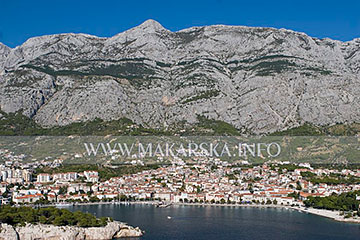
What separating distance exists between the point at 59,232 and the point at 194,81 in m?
64.4

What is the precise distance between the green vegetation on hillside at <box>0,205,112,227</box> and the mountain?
48294mm

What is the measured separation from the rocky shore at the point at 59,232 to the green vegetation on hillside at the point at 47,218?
24.3 inches

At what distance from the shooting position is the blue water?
121 ft

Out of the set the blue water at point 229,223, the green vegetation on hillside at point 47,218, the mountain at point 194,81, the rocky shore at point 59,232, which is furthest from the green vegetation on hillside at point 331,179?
the green vegetation on hillside at point 47,218

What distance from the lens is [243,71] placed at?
9831 cm

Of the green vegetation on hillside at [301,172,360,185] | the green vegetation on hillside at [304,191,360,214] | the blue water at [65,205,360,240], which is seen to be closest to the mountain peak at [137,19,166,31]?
the green vegetation on hillside at [301,172,360,185]

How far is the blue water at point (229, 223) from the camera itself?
36938 mm

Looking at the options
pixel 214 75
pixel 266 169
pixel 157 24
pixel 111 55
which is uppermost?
pixel 157 24

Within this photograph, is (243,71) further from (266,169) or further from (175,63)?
(266,169)

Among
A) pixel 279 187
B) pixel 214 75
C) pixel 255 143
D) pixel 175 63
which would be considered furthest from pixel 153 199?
pixel 175 63

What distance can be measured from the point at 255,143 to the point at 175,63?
109ft

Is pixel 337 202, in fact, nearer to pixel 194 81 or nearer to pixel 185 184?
pixel 185 184

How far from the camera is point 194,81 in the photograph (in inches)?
3728

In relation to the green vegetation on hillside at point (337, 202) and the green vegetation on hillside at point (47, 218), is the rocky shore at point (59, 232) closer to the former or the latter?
the green vegetation on hillside at point (47, 218)
